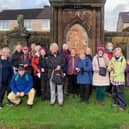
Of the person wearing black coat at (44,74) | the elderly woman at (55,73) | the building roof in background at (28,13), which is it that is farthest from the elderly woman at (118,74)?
the building roof in background at (28,13)

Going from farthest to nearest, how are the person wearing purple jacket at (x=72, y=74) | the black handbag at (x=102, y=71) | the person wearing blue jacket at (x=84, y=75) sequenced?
the person wearing purple jacket at (x=72, y=74), the person wearing blue jacket at (x=84, y=75), the black handbag at (x=102, y=71)

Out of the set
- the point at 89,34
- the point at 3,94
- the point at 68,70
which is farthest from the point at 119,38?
the point at 3,94

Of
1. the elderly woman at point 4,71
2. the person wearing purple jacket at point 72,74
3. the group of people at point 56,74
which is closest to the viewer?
the group of people at point 56,74

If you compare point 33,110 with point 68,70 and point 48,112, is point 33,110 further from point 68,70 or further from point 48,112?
point 68,70

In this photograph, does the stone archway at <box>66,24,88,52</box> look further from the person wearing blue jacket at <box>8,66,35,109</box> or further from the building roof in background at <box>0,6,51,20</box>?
the building roof in background at <box>0,6,51,20</box>

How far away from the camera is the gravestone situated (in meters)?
16.6

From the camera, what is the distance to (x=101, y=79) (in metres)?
12.8

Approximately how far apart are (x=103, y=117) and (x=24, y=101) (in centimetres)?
267

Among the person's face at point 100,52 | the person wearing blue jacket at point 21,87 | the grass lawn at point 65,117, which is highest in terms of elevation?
the person's face at point 100,52

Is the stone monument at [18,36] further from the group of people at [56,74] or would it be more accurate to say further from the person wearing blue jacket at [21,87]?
the person wearing blue jacket at [21,87]

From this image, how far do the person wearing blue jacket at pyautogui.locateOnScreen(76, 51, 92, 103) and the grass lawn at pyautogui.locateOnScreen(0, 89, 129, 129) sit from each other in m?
0.32

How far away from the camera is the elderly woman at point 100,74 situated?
1273 centimetres

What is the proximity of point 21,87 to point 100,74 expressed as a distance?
2.42 metres

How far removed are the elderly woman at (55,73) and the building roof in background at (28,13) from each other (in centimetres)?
6603
